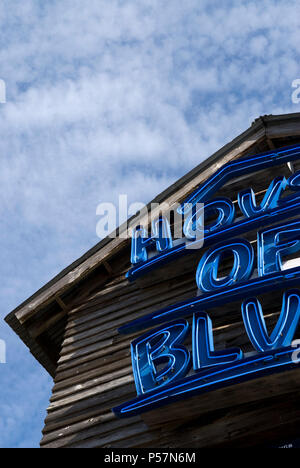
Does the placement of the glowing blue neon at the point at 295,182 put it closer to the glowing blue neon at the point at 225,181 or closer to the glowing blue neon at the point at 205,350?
the glowing blue neon at the point at 225,181

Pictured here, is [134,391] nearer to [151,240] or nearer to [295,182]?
[151,240]

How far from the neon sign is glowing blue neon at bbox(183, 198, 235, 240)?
0.05ft

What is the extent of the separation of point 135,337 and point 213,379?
2251mm

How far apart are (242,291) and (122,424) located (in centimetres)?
205

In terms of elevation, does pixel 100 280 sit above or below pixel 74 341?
above

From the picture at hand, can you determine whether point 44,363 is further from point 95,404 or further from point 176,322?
point 176,322

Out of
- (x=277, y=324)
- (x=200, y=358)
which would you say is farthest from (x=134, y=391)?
(x=277, y=324)

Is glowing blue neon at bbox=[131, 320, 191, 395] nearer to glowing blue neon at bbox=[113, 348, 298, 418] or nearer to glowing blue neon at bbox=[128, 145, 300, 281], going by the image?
glowing blue neon at bbox=[113, 348, 298, 418]

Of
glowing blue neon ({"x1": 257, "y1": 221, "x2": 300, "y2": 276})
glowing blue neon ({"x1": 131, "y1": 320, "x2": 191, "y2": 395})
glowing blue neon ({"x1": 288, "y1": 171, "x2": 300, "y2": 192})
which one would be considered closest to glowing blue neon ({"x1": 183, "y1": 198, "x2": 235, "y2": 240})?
glowing blue neon ({"x1": 288, "y1": 171, "x2": 300, "y2": 192})

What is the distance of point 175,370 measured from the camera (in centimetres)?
770

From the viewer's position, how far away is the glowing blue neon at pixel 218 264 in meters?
8.41

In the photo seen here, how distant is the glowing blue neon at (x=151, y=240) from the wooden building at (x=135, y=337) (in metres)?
0.27
